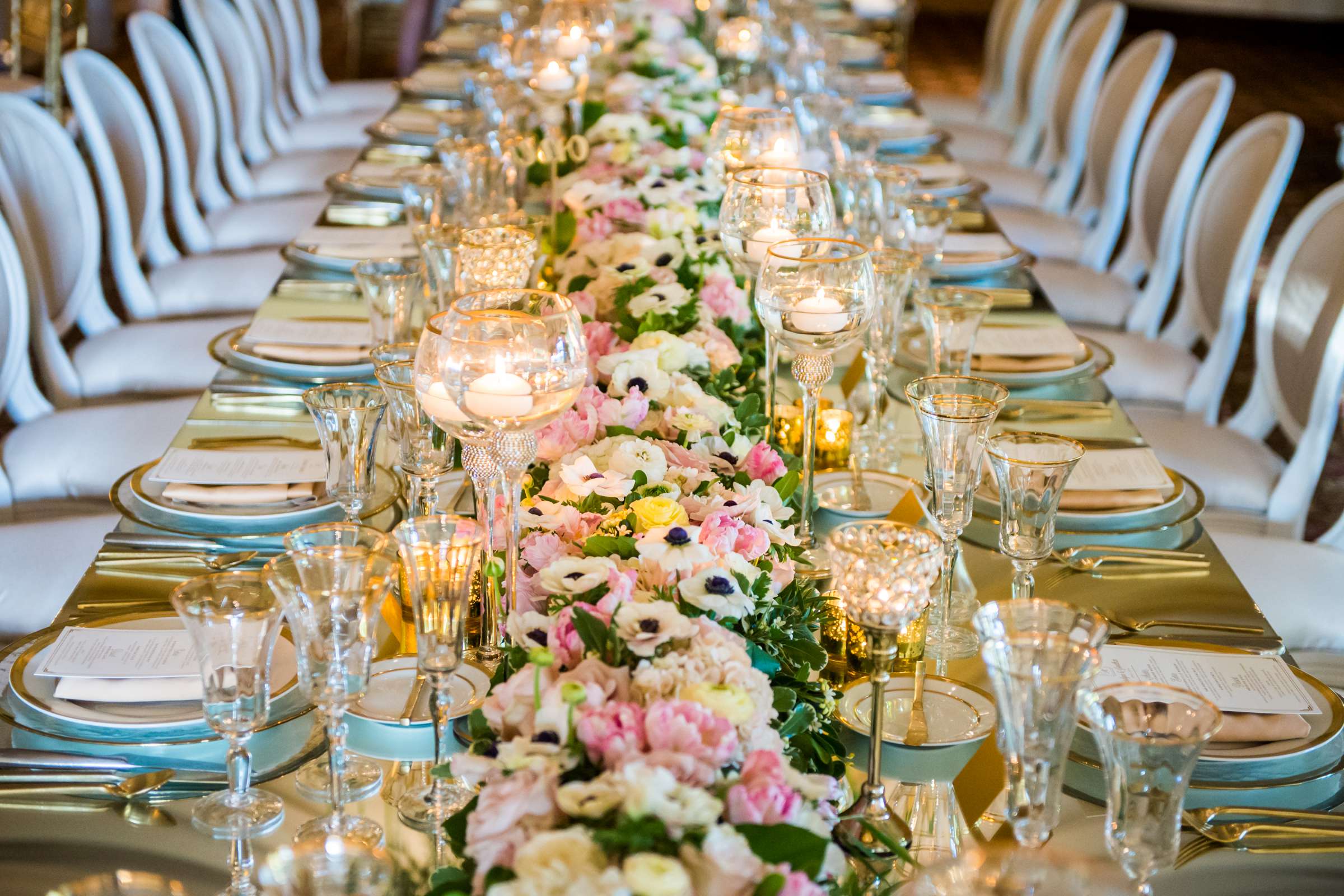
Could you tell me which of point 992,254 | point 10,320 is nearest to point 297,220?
point 10,320

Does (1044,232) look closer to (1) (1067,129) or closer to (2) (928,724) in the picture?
(1) (1067,129)

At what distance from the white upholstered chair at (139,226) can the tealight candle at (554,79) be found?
2.72ft

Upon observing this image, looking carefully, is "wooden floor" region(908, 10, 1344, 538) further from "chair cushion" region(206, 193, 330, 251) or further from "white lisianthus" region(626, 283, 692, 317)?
"white lisianthus" region(626, 283, 692, 317)

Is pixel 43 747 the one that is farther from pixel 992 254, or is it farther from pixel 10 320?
pixel 992 254

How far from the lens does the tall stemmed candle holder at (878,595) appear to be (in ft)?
3.82

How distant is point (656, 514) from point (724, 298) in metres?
0.81

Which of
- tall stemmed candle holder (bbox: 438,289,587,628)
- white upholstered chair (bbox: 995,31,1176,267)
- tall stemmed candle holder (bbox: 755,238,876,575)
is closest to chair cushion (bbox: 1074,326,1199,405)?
white upholstered chair (bbox: 995,31,1176,267)

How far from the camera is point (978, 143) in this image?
5.24 meters

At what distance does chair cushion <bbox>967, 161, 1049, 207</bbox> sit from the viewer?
15.4ft

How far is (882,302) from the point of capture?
1.98 meters

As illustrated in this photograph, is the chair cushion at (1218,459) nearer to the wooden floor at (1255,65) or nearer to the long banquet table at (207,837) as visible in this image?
the long banquet table at (207,837)

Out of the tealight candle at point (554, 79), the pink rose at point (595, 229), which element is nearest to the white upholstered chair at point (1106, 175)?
the tealight candle at point (554, 79)

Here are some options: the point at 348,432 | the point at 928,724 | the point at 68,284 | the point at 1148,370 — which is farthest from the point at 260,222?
the point at 928,724

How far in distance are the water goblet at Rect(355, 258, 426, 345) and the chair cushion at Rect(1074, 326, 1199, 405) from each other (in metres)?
1.68
